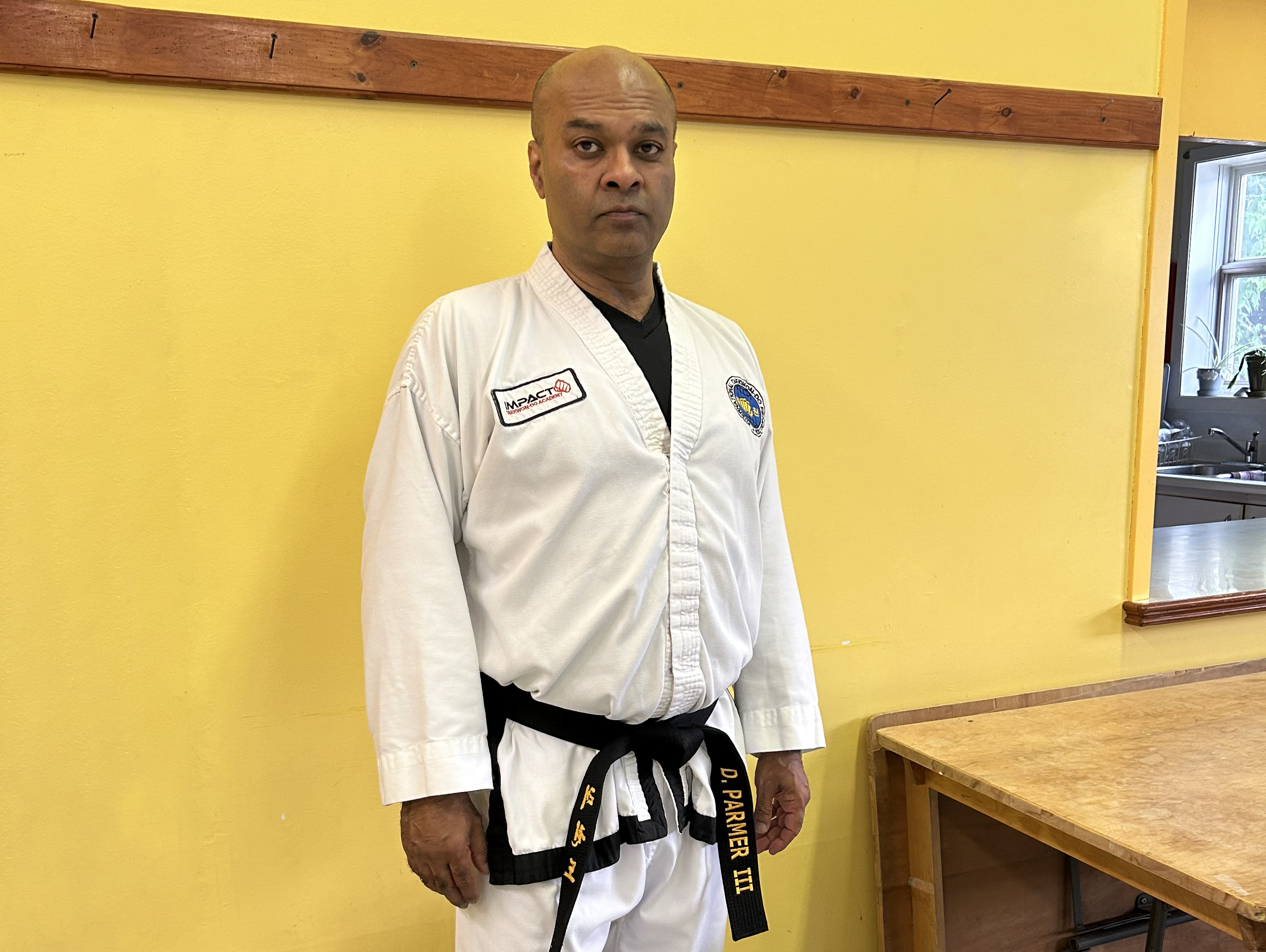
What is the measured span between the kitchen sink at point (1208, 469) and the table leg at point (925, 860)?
302 centimetres

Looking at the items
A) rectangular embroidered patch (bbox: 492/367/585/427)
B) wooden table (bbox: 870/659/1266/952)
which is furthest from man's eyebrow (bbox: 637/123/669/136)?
wooden table (bbox: 870/659/1266/952)

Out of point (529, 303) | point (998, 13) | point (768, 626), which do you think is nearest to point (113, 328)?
point (529, 303)

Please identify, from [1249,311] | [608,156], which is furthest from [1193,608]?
[1249,311]

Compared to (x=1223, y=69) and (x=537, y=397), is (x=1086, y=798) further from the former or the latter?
(x=1223, y=69)

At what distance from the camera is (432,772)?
112 cm

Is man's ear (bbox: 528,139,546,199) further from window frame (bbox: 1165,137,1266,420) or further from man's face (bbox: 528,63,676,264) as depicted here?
window frame (bbox: 1165,137,1266,420)

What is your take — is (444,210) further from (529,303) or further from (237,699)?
(237,699)

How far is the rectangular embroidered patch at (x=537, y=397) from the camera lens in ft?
3.87

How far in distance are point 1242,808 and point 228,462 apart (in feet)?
5.29

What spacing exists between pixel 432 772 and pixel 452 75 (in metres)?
1.02

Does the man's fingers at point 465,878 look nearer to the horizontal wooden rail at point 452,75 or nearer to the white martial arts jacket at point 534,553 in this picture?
the white martial arts jacket at point 534,553

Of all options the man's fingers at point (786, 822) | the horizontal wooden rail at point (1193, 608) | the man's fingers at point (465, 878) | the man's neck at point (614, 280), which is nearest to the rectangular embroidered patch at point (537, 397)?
the man's neck at point (614, 280)

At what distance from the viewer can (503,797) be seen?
1.18m

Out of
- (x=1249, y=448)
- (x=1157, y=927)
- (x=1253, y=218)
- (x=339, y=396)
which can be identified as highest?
Answer: (x=1253, y=218)
